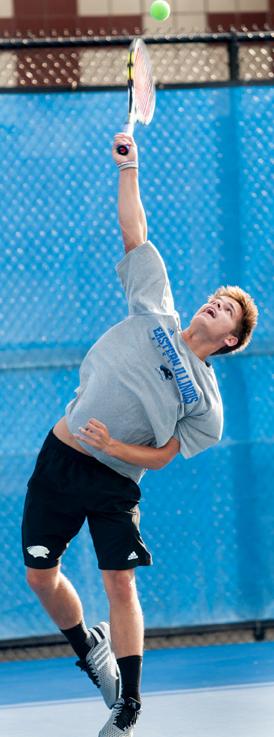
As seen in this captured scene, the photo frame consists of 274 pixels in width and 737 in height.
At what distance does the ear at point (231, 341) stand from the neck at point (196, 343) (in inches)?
2.3

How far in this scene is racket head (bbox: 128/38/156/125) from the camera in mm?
5023

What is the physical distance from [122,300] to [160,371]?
152cm

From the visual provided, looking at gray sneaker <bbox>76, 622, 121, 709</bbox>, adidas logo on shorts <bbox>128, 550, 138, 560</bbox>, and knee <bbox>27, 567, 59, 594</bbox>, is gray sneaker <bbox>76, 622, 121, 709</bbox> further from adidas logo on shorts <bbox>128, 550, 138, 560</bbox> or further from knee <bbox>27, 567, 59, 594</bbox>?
adidas logo on shorts <bbox>128, 550, 138, 560</bbox>

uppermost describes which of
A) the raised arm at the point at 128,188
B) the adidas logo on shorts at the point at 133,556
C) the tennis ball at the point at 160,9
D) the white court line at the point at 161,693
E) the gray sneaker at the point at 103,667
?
the tennis ball at the point at 160,9

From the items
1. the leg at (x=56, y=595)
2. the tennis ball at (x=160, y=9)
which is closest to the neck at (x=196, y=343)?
the leg at (x=56, y=595)

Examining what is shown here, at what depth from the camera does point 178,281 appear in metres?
6.06

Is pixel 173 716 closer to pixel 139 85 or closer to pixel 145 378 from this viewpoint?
pixel 145 378

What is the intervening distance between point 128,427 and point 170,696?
1.21 meters

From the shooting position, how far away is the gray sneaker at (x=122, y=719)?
4.49 meters

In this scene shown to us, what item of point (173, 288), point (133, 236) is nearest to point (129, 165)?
point (133, 236)

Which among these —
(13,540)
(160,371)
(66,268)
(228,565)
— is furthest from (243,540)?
(160,371)

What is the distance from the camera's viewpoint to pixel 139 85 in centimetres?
514

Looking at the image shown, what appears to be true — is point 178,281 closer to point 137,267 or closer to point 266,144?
point 266,144

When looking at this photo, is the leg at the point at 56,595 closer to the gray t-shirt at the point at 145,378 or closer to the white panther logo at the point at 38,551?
the white panther logo at the point at 38,551
